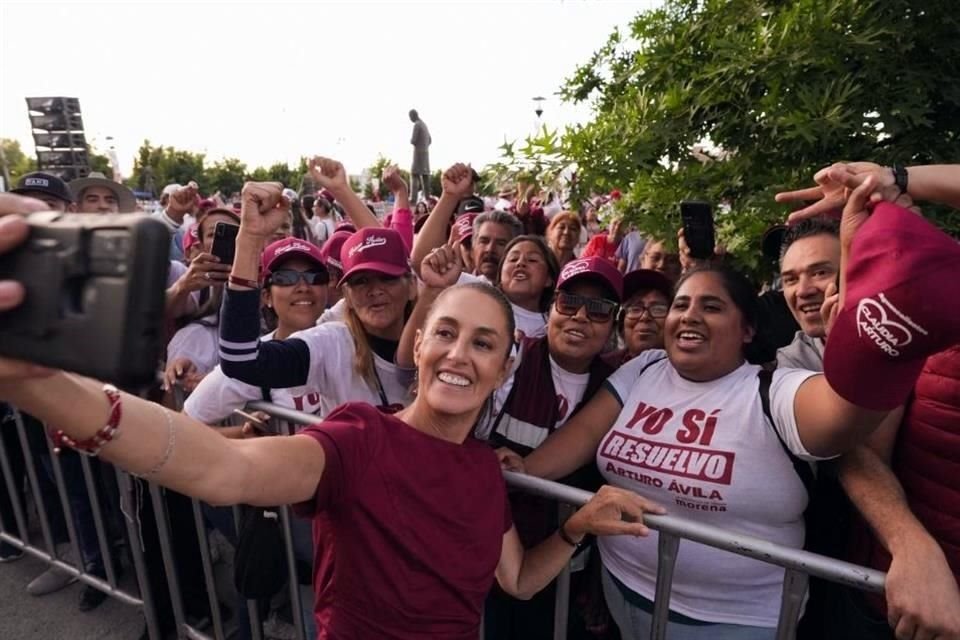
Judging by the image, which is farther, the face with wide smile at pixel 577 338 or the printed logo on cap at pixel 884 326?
the face with wide smile at pixel 577 338

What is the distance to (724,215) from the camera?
2.34 metres

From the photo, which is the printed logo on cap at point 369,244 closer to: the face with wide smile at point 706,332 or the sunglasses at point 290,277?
the sunglasses at point 290,277

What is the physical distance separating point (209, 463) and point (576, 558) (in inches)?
63.2

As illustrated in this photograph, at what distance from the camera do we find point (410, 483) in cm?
151

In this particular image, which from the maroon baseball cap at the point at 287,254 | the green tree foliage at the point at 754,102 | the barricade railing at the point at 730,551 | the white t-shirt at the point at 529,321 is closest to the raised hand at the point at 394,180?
the white t-shirt at the point at 529,321

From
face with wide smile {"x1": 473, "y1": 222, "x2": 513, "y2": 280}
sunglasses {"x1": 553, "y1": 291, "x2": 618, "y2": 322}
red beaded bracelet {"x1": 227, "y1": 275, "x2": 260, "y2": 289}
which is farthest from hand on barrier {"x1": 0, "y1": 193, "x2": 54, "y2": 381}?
face with wide smile {"x1": 473, "y1": 222, "x2": 513, "y2": 280}

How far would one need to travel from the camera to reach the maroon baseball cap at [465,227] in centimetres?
472

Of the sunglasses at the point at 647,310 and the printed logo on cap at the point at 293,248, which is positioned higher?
the printed logo on cap at the point at 293,248

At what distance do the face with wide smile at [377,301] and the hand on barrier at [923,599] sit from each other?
190cm

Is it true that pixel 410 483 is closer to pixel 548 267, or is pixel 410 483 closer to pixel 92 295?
pixel 92 295

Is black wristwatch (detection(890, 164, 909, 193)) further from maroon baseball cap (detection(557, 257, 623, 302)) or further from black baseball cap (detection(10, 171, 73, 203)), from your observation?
black baseball cap (detection(10, 171, 73, 203))

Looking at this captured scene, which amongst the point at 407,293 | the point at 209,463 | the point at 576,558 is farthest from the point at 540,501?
the point at 209,463

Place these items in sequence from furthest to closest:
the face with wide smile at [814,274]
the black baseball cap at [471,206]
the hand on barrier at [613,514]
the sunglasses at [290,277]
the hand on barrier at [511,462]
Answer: the black baseball cap at [471,206], the sunglasses at [290,277], the face with wide smile at [814,274], the hand on barrier at [511,462], the hand on barrier at [613,514]

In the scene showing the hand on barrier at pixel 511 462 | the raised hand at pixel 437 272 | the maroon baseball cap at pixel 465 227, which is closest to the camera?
the hand on barrier at pixel 511 462
